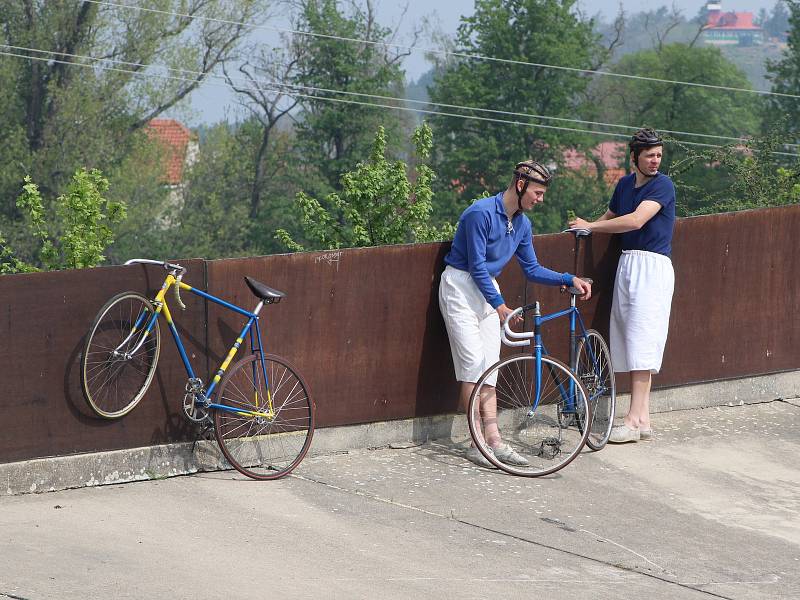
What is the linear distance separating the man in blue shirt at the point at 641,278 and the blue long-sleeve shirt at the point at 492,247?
19.9 inches

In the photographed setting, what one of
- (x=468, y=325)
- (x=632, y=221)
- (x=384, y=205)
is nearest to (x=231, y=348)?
(x=468, y=325)

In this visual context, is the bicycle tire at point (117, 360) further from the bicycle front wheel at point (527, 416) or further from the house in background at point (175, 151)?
the house in background at point (175, 151)

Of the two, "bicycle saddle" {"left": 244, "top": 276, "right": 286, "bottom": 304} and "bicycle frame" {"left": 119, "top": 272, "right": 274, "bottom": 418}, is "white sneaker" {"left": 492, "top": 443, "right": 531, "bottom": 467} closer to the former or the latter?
"bicycle frame" {"left": 119, "top": 272, "right": 274, "bottom": 418}

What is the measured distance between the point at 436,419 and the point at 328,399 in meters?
0.75

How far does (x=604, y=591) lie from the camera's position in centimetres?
511

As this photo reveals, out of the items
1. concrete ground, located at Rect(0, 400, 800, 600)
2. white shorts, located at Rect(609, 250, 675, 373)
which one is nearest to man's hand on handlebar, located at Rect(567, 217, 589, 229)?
white shorts, located at Rect(609, 250, 675, 373)

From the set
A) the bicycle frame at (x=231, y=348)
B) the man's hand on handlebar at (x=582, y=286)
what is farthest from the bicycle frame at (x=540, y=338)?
the bicycle frame at (x=231, y=348)

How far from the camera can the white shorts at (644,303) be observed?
24.2 feet

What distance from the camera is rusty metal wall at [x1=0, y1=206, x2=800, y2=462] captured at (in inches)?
235

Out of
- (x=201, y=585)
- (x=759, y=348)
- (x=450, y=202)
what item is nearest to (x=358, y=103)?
(x=450, y=202)

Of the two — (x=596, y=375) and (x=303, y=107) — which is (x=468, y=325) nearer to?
(x=596, y=375)

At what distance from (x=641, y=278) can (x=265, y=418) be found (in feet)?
8.04

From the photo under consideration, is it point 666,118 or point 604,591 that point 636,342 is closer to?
point 604,591

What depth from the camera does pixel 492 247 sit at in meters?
6.77
